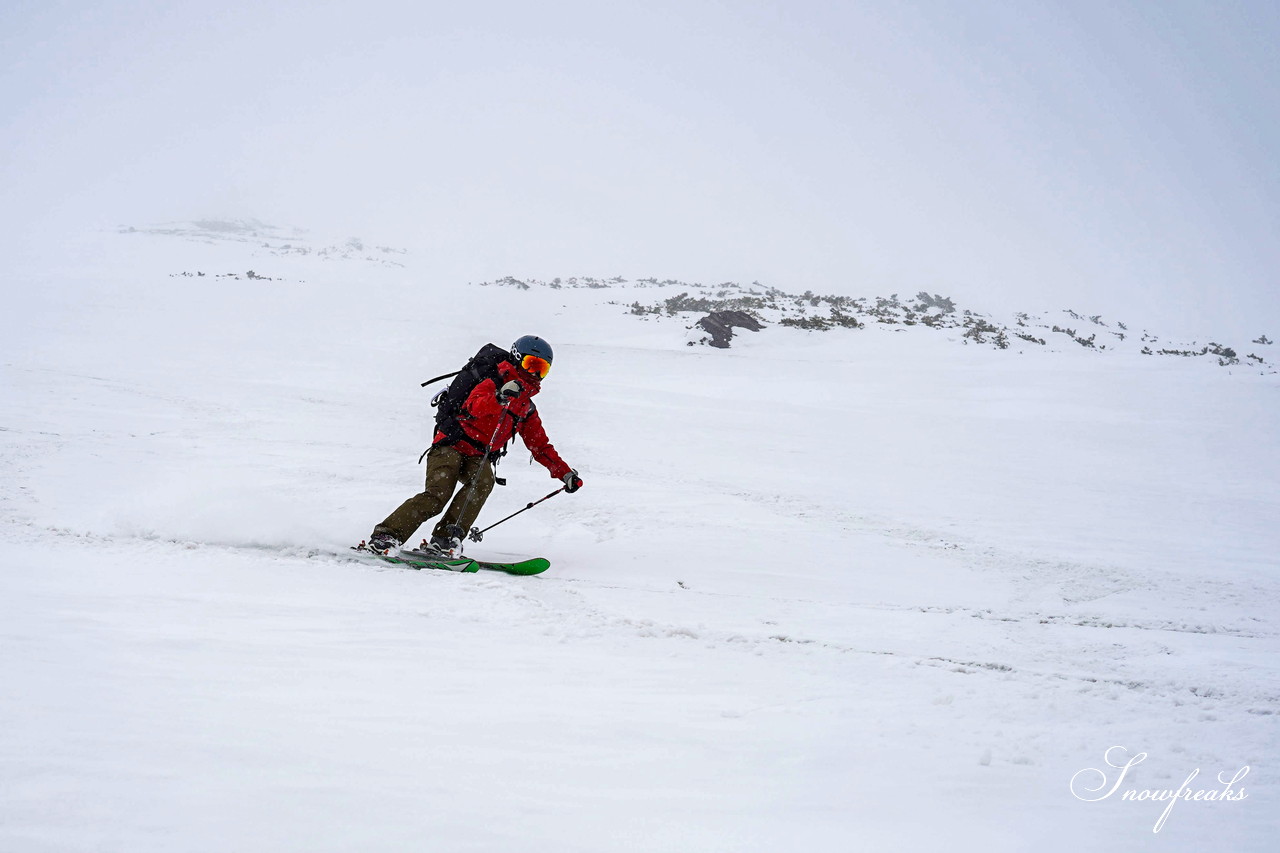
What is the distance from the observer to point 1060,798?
7.09ft

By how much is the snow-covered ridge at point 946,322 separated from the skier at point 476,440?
12.8 meters

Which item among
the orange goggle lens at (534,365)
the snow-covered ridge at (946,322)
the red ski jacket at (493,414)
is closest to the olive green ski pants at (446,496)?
the red ski jacket at (493,414)

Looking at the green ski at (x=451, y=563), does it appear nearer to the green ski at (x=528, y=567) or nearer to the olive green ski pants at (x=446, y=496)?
the green ski at (x=528, y=567)

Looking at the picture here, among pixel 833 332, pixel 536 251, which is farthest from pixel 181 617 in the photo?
pixel 536 251

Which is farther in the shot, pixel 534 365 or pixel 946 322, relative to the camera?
pixel 946 322

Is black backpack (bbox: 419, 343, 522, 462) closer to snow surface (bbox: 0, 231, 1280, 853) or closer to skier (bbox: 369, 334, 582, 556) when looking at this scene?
skier (bbox: 369, 334, 582, 556)

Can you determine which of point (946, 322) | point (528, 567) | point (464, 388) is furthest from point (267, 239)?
point (528, 567)

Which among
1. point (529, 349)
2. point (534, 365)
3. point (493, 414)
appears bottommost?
point (493, 414)

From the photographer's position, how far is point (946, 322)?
2141cm

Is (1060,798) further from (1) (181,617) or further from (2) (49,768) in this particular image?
(1) (181,617)

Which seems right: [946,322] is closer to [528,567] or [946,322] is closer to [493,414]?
[493,414]

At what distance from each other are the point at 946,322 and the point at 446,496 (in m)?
20.3

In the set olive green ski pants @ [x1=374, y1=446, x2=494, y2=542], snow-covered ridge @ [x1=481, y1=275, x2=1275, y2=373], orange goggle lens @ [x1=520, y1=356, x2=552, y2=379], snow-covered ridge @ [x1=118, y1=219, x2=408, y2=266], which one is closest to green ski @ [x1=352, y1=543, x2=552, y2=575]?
olive green ski pants @ [x1=374, y1=446, x2=494, y2=542]

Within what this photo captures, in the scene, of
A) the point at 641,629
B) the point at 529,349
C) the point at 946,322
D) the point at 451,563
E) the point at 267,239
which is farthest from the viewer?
the point at 267,239
